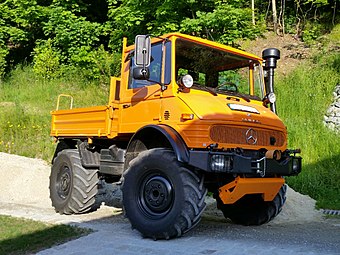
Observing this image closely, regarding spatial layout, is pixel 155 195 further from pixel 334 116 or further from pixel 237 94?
pixel 334 116

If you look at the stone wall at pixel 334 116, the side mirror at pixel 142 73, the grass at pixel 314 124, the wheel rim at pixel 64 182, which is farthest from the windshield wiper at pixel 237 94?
the stone wall at pixel 334 116

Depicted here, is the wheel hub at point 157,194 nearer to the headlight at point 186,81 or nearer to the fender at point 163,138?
the fender at point 163,138

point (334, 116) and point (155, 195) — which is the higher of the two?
point (334, 116)

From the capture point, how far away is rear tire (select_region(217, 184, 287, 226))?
7.02 metres

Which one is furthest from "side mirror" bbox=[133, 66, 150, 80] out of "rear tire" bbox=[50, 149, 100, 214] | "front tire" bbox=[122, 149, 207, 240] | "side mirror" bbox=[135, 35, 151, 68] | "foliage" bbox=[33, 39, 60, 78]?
"foliage" bbox=[33, 39, 60, 78]

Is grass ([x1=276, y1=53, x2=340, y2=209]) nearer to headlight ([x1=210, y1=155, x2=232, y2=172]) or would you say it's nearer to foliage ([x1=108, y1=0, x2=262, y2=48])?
foliage ([x1=108, y1=0, x2=262, y2=48])

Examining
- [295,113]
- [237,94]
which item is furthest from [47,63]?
[237,94]

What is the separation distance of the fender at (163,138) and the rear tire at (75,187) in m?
1.68

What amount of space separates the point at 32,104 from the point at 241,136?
1280 centimetres

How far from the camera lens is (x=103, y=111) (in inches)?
286

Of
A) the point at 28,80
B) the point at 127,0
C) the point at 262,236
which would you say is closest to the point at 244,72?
the point at 262,236

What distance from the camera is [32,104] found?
56.1ft

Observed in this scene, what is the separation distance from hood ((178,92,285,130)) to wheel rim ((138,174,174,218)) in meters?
1.00

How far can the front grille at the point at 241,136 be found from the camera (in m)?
5.71
